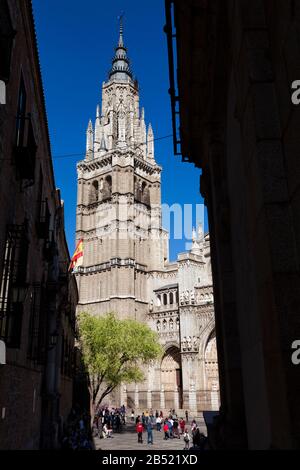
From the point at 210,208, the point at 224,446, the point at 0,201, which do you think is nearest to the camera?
the point at 224,446

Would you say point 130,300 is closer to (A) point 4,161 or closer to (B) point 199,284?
(B) point 199,284

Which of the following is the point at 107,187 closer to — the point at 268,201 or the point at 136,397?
the point at 136,397

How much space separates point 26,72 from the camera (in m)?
10.3

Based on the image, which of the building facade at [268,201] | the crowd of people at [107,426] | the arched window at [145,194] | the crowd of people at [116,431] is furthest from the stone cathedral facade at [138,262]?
the building facade at [268,201]

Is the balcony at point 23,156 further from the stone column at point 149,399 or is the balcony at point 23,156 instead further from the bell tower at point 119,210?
the stone column at point 149,399

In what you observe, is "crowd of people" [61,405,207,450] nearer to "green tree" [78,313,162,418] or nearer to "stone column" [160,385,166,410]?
"green tree" [78,313,162,418]

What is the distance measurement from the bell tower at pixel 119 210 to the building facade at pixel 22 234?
Result: 3591cm

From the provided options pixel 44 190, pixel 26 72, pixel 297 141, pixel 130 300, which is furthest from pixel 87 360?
pixel 297 141

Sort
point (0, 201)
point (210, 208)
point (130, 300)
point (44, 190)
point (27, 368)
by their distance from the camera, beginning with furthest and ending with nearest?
point (130, 300) → point (44, 190) → point (27, 368) → point (210, 208) → point (0, 201)

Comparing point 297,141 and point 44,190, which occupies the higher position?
point 44,190

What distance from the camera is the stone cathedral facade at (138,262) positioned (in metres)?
43.9

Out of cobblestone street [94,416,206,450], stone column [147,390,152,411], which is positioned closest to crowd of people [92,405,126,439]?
cobblestone street [94,416,206,450]

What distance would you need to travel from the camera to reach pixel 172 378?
4706 centimetres

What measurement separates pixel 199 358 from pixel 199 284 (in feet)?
27.6
